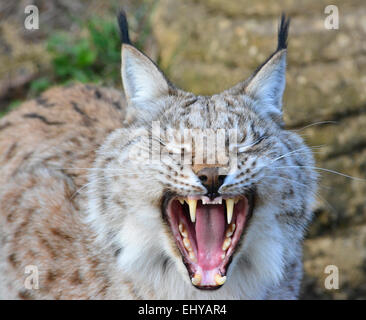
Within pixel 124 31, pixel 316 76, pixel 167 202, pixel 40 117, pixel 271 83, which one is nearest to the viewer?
pixel 167 202

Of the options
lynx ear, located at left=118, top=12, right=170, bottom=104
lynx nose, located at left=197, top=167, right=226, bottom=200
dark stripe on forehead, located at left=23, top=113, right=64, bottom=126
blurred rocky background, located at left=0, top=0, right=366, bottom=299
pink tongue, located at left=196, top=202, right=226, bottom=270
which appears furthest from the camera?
blurred rocky background, located at left=0, top=0, right=366, bottom=299

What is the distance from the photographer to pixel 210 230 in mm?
2980

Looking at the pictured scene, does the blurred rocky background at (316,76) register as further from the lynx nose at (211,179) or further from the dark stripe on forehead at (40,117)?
the lynx nose at (211,179)

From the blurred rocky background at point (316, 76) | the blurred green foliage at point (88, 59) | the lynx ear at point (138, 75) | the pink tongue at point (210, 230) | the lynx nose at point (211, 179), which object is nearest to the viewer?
the lynx nose at point (211, 179)

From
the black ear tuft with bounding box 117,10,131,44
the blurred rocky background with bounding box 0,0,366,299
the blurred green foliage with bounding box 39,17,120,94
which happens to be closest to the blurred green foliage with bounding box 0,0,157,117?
the blurred green foliage with bounding box 39,17,120,94

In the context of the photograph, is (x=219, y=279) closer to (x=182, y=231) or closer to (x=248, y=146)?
(x=182, y=231)

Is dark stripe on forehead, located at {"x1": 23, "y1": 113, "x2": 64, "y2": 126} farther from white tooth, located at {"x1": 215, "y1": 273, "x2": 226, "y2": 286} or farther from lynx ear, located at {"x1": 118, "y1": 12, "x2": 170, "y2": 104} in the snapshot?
white tooth, located at {"x1": 215, "y1": 273, "x2": 226, "y2": 286}

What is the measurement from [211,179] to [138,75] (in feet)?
2.99

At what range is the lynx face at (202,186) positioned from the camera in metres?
2.91

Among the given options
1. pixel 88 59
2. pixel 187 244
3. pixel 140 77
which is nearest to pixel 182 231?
pixel 187 244

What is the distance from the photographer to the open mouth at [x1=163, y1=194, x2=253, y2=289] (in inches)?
116

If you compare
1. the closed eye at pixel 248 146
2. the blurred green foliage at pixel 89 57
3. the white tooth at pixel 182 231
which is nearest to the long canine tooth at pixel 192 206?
the white tooth at pixel 182 231

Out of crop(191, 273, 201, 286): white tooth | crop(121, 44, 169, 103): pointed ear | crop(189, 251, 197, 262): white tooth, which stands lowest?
crop(191, 273, 201, 286): white tooth

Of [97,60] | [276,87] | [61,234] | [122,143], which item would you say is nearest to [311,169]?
[276,87]
